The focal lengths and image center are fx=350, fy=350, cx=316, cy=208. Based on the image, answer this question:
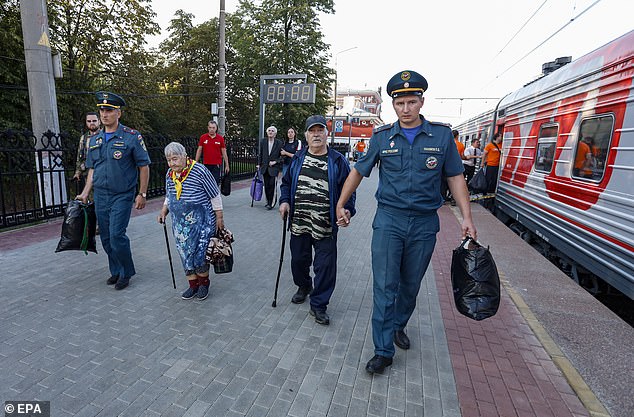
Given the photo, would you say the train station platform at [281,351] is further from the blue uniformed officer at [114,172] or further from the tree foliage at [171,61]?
the tree foliage at [171,61]

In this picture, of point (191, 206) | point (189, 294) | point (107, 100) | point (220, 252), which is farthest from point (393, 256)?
point (107, 100)

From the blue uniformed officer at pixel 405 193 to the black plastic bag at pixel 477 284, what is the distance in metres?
0.16

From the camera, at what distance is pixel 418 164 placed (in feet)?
8.21

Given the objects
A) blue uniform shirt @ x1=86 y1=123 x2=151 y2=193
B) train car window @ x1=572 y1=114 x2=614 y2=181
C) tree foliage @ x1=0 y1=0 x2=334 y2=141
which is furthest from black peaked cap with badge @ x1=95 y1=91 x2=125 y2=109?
tree foliage @ x1=0 y1=0 x2=334 y2=141

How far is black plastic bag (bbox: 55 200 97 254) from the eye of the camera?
3.84m

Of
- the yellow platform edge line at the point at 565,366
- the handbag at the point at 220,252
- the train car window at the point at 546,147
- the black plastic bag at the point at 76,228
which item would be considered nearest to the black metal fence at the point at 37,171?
A: the black plastic bag at the point at 76,228

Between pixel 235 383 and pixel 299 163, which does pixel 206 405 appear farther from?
pixel 299 163

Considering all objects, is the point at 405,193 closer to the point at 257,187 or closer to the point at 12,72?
the point at 257,187

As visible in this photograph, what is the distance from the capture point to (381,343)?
2.68 m

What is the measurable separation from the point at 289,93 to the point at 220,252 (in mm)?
9737

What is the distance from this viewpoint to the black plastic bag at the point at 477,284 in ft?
8.16

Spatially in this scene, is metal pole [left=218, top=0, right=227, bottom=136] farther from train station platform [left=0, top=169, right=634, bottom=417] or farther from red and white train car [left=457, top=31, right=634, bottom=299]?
red and white train car [left=457, top=31, right=634, bottom=299]

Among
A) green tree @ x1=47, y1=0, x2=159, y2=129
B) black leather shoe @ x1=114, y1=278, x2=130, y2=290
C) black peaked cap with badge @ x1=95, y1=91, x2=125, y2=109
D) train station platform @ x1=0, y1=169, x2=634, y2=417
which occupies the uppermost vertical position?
green tree @ x1=47, y1=0, x2=159, y2=129

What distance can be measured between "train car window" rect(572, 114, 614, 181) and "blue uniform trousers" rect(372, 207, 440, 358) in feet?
11.0
